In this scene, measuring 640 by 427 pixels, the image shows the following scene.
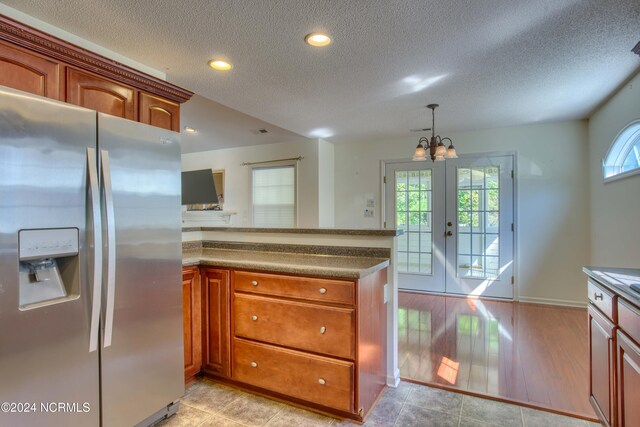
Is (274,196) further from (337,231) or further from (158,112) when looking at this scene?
(158,112)

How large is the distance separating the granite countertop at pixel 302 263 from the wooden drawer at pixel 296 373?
513 millimetres

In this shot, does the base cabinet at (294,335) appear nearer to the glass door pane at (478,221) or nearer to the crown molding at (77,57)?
the crown molding at (77,57)

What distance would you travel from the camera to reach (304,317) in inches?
82.7

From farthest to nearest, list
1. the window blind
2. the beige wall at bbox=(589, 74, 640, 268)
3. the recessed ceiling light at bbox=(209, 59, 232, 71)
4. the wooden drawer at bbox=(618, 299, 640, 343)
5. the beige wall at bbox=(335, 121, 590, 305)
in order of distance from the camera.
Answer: the window blind < the beige wall at bbox=(335, 121, 590, 305) < the beige wall at bbox=(589, 74, 640, 268) < the recessed ceiling light at bbox=(209, 59, 232, 71) < the wooden drawer at bbox=(618, 299, 640, 343)

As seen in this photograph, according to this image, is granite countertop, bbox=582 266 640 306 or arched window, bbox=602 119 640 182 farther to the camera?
arched window, bbox=602 119 640 182

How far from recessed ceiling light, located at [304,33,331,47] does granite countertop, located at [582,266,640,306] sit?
6.67 feet

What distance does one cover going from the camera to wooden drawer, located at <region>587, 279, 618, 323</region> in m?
1.56

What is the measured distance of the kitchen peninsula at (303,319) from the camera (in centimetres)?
199

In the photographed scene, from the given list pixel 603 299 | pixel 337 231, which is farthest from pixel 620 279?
pixel 337 231

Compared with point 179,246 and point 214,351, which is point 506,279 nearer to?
point 214,351

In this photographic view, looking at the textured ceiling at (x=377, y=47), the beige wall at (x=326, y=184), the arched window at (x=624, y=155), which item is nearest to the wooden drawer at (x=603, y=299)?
the textured ceiling at (x=377, y=47)

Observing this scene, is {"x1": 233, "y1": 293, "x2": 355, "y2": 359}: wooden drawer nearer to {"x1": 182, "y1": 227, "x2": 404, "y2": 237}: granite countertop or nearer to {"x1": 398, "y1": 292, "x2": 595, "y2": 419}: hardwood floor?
{"x1": 182, "y1": 227, "x2": 404, "y2": 237}: granite countertop

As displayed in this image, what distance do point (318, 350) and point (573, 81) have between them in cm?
313

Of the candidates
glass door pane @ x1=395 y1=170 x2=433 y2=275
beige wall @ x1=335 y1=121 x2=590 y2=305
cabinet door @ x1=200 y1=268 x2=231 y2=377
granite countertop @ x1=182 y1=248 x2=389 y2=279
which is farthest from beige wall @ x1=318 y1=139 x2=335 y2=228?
cabinet door @ x1=200 y1=268 x2=231 y2=377
